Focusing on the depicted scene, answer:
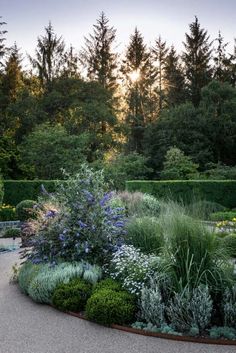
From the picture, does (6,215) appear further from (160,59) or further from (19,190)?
(160,59)

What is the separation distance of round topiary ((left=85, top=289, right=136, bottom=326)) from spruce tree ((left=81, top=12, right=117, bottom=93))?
2429 cm

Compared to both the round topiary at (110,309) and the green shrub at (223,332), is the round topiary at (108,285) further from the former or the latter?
the green shrub at (223,332)

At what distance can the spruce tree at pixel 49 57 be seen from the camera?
27.2 meters

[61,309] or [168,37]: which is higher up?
[168,37]

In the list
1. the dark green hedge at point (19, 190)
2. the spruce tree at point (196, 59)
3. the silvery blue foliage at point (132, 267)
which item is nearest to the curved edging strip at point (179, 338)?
the silvery blue foliage at point (132, 267)

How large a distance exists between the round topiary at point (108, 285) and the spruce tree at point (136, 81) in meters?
25.5

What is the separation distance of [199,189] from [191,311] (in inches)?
551

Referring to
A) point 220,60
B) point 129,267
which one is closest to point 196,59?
point 220,60

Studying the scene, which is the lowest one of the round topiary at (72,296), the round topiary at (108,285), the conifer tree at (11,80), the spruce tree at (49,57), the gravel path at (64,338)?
the gravel path at (64,338)

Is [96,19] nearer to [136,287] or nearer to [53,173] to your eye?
[53,173]

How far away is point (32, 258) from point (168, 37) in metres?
29.0

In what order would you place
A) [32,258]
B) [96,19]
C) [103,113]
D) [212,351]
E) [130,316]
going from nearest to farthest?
[212,351], [130,316], [32,258], [103,113], [96,19]

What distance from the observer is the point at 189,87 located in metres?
30.9

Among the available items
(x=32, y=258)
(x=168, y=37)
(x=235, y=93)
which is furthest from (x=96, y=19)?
(x=32, y=258)
